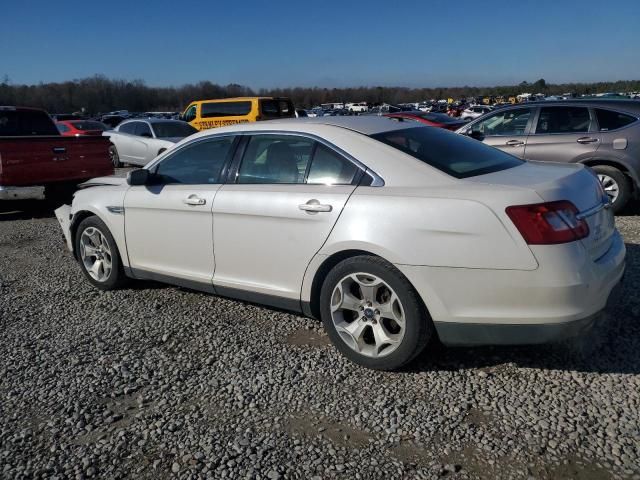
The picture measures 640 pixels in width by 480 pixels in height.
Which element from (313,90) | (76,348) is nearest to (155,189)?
(76,348)

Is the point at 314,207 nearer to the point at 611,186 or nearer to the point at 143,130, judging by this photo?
the point at 611,186

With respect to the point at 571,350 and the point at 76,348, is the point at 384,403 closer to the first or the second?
the point at 571,350

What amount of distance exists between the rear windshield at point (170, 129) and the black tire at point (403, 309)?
12.6 meters

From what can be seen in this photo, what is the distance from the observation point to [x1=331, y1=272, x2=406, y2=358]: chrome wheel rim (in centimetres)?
330

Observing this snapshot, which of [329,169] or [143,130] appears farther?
[143,130]

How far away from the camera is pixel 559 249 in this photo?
9.41ft

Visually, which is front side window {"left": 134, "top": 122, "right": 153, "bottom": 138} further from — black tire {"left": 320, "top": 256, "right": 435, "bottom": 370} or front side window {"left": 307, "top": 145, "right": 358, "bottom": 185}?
black tire {"left": 320, "top": 256, "right": 435, "bottom": 370}

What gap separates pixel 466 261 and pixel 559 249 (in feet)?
1.52

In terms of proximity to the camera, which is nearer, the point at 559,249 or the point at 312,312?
the point at 559,249

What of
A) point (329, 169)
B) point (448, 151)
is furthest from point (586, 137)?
point (329, 169)

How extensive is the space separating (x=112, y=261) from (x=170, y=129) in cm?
1098

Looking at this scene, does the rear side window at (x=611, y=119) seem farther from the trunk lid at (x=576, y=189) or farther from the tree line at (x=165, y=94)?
the tree line at (x=165, y=94)

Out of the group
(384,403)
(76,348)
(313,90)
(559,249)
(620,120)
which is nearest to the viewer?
(559,249)

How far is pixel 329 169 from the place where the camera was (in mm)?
3646
